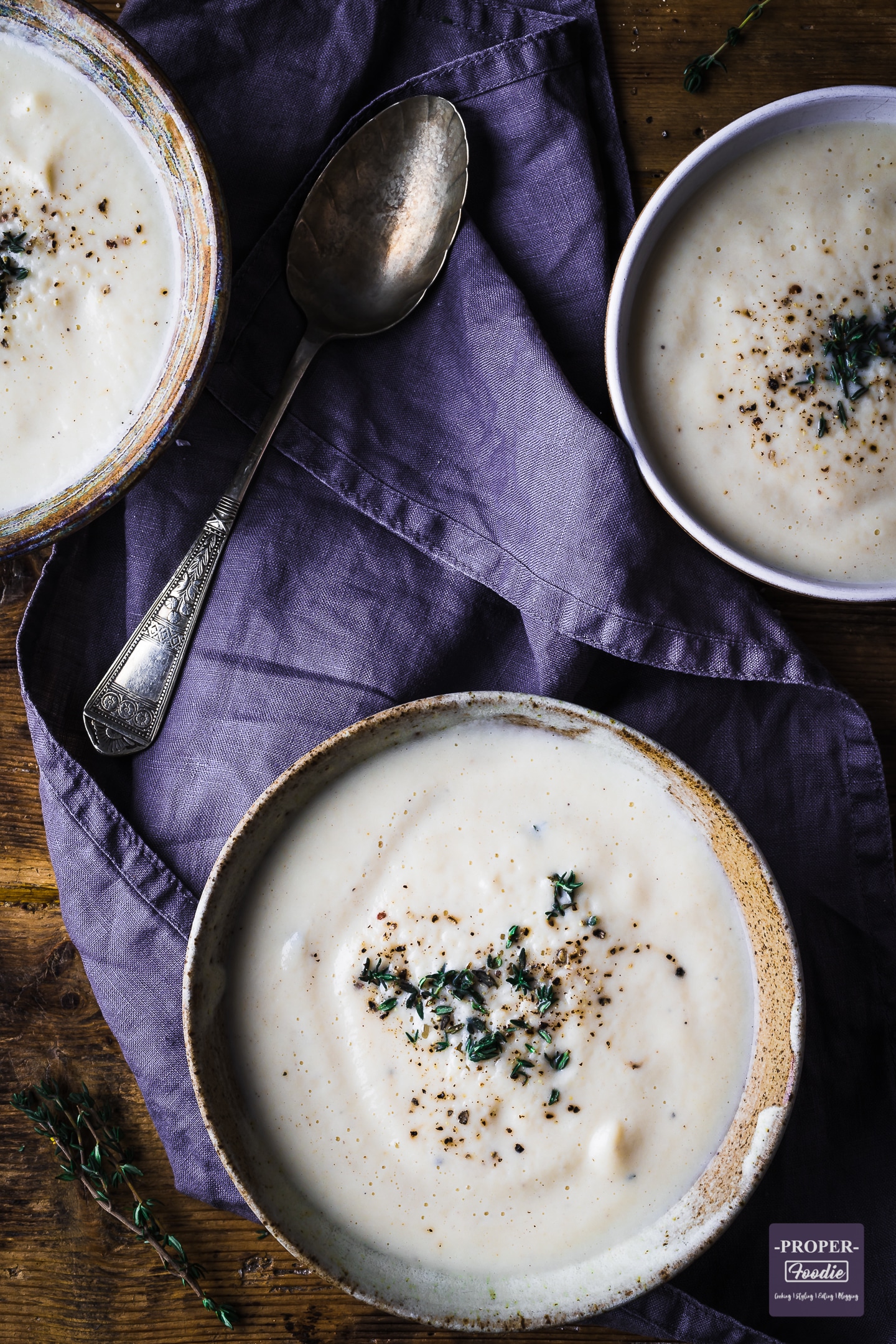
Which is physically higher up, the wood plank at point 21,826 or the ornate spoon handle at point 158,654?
the ornate spoon handle at point 158,654

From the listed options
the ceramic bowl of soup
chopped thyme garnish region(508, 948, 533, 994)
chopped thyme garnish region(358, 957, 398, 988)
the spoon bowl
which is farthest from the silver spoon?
chopped thyme garnish region(508, 948, 533, 994)

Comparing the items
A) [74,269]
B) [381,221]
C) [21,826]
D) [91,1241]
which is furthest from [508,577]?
[91,1241]

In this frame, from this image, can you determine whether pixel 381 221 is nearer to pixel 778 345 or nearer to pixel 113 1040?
pixel 778 345

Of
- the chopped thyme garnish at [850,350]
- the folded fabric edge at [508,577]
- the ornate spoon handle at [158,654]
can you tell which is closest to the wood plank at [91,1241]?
the ornate spoon handle at [158,654]

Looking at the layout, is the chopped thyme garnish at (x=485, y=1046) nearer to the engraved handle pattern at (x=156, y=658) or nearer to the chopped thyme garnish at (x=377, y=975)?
the chopped thyme garnish at (x=377, y=975)

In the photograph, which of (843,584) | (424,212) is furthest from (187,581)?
(843,584)

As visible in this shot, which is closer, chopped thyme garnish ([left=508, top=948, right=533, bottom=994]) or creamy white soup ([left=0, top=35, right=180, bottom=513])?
chopped thyme garnish ([left=508, top=948, right=533, bottom=994])

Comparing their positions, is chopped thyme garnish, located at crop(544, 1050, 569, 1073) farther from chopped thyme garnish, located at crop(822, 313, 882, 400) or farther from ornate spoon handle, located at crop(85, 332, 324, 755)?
chopped thyme garnish, located at crop(822, 313, 882, 400)
